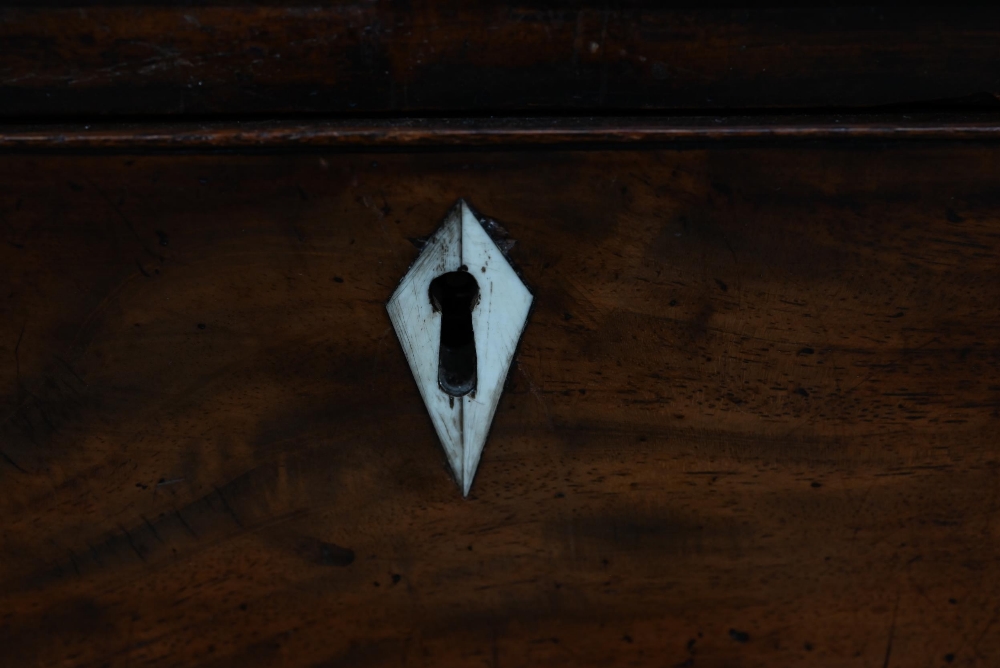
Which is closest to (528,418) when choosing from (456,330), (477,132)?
(456,330)

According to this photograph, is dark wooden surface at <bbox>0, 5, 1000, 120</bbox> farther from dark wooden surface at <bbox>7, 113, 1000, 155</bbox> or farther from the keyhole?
the keyhole

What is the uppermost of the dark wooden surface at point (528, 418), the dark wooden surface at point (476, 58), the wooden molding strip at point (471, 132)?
the dark wooden surface at point (476, 58)

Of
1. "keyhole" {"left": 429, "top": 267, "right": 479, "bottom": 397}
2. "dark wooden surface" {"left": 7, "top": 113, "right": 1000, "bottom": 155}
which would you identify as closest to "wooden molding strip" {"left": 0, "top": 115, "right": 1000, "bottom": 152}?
"dark wooden surface" {"left": 7, "top": 113, "right": 1000, "bottom": 155}

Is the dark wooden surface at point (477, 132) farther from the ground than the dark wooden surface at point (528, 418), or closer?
farther from the ground

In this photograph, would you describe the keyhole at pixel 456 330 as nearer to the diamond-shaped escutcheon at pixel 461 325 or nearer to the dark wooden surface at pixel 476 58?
the diamond-shaped escutcheon at pixel 461 325

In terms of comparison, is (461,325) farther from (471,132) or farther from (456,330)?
(471,132)

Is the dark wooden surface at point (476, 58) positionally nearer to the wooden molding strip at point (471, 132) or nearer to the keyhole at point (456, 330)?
the wooden molding strip at point (471, 132)

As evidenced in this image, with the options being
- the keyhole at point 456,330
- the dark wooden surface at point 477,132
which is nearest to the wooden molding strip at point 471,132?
the dark wooden surface at point 477,132
